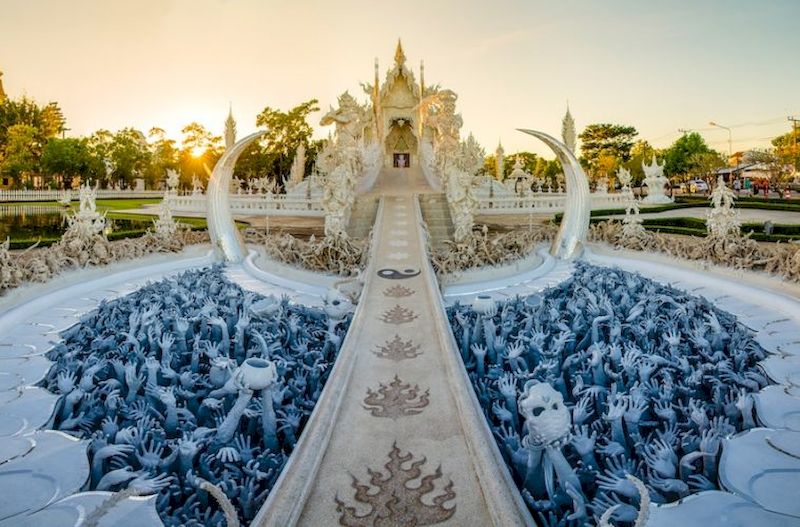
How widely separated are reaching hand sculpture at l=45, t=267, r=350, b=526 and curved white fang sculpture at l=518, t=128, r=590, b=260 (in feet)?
22.9

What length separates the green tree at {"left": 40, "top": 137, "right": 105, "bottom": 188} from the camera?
41344 mm

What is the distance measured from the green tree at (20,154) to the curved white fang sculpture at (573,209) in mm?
43884

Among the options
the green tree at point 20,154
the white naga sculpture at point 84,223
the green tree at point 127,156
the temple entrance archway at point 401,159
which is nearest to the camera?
the white naga sculpture at point 84,223

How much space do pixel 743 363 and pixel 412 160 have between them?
31.6 meters

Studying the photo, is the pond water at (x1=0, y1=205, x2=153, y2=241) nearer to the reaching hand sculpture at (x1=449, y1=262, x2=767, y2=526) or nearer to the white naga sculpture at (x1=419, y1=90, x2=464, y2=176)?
the white naga sculpture at (x1=419, y1=90, x2=464, y2=176)

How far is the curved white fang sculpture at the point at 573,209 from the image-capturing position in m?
12.6

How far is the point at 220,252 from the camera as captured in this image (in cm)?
1270

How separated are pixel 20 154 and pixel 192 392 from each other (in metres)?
46.2

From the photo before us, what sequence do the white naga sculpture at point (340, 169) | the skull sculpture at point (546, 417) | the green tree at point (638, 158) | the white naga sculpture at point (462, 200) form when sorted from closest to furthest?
the skull sculpture at point (546, 417), the white naga sculpture at point (340, 169), the white naga sculpture at point (462, 200), the green tree at point (638, 158)

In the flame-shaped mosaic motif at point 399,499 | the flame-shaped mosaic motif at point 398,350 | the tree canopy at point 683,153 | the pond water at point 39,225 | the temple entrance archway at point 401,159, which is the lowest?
the flame-shaped mosaic motif at point 399,499

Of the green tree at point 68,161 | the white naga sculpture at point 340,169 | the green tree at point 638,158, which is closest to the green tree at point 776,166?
the green tree at point 638,158

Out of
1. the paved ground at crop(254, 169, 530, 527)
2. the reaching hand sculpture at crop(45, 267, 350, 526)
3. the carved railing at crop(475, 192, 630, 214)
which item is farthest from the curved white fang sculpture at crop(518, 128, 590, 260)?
the carved railing at crop(475, 192, 630, 214)

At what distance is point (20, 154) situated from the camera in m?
41.0

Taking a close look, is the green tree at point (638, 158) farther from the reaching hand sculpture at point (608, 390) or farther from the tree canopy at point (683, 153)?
the reaching hand sculpture at point (608, 390)
